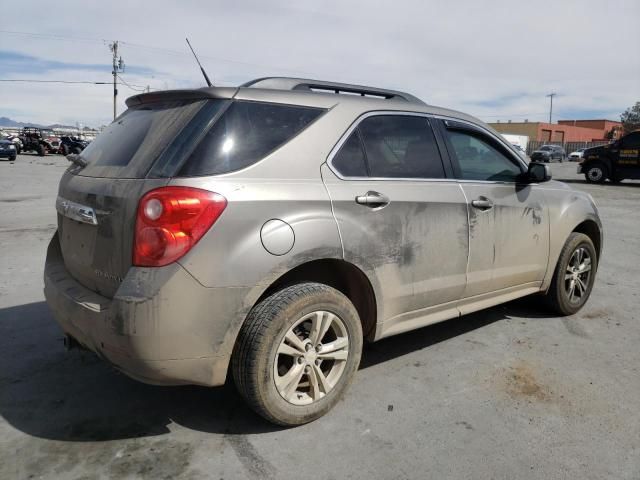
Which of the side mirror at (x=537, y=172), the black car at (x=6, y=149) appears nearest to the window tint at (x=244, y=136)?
the side mirror at (x=537, y=172)

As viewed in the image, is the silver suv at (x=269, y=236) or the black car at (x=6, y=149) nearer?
the silver suv at (x=269, y=236)

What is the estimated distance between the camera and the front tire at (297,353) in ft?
8.52

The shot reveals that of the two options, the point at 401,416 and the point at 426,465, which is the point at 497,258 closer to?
the point at 401,416

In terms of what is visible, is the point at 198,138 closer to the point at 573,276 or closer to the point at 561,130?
the point at 573,276

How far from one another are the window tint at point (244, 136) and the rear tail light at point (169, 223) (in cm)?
14

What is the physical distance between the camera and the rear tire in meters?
20.7

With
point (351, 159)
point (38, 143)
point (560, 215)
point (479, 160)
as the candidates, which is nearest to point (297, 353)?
point (351, 159)

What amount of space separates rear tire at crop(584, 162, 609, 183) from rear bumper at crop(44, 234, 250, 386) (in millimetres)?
21673

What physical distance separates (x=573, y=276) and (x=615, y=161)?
18.4 m

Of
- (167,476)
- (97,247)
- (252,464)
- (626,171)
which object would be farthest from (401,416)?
(626,171)

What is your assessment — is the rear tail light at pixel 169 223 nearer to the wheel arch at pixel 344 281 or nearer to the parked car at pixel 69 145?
the wheel arch at pixel 344 281

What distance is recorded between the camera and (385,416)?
2.97 meters

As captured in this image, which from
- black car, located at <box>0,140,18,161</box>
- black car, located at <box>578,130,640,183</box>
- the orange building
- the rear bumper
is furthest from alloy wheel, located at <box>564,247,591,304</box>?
the orange building

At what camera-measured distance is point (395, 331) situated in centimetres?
330
